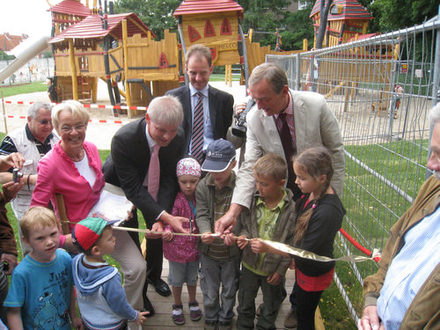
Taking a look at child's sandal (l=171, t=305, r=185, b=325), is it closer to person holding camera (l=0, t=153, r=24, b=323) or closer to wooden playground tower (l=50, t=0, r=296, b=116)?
person holding camera (l=0, t=153, r=24, b=323)

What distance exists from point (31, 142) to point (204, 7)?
854 centimetres

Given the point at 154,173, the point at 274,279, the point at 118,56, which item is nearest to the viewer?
the point at 274,279

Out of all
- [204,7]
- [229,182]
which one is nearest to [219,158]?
[229,182]

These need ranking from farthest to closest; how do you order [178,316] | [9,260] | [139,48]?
[139,48] < [178,316] < [9,260]

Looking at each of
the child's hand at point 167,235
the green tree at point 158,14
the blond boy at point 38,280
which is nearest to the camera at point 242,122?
the child's hand at point 167,235

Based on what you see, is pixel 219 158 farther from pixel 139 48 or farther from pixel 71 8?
pixel 71 8

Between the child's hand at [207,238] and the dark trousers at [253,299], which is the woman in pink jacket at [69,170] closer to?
the child's hand at [207,238]

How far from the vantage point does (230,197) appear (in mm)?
2969

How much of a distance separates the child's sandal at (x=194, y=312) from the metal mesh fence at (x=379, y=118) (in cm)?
140

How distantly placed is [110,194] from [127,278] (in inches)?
26.5

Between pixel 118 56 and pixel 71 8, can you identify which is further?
pixel 71 8

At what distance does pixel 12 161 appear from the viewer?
2971 mm

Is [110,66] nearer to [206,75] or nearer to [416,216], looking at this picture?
[206,75]

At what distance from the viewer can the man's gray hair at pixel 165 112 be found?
263 cm
